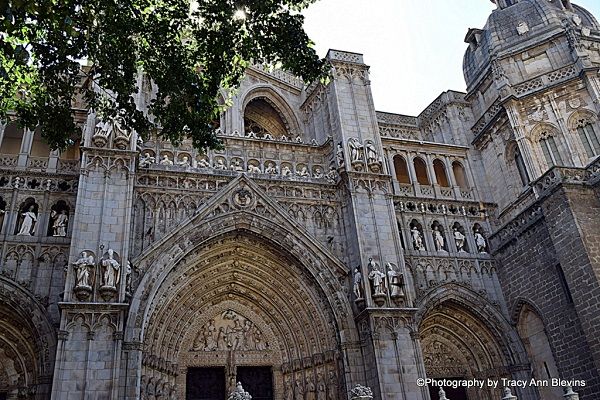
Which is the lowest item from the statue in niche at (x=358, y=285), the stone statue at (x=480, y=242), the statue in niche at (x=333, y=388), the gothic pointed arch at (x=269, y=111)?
the statue in niche at (x=333, y=388)

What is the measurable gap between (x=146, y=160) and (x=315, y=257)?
6700 mm

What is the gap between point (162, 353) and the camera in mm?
15516

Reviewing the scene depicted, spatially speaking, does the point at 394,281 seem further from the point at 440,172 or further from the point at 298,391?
the point at 440,172

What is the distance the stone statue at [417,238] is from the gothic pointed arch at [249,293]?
3.71 m

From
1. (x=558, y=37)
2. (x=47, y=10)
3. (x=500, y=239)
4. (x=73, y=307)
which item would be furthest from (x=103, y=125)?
(x=558, y=37)

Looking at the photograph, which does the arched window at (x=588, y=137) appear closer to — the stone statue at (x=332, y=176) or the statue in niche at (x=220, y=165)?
the stone statue at (x=332, y=176)

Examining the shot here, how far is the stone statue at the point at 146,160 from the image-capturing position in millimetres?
17203

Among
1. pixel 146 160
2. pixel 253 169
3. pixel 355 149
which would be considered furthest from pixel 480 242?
pixel 146 160

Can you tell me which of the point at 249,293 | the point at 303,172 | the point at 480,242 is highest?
the point at 303,172

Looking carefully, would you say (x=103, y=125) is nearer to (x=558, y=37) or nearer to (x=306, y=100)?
(x=306, y=100)

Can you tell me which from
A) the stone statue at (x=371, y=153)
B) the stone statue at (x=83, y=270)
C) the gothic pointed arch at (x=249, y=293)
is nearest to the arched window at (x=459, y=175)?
Result: the stone statue at (x=371, y=153)

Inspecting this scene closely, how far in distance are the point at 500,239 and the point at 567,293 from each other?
406 centimetres

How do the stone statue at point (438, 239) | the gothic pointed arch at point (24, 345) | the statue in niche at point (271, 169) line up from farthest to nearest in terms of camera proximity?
the stone statue at point (438, 239)
the statue in niche at point (271, 169)
the gothic pointed arch at point (24, 345)

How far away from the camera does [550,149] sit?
2052 cm
